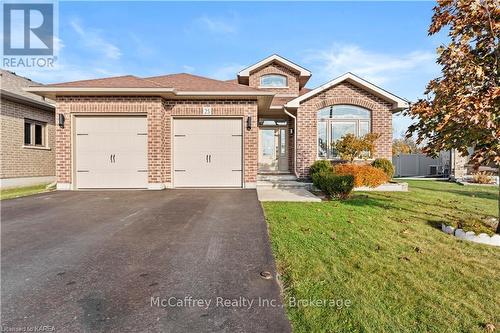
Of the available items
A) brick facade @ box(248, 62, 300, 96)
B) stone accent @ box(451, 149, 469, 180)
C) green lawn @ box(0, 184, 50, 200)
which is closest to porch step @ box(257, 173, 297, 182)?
brick facade @ box(248, 62, 300, 96)

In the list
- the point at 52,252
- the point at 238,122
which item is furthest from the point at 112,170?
the point at 52,252

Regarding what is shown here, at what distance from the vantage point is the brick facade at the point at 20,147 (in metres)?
10.2

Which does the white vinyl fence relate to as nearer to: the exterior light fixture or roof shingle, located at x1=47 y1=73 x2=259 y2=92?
roof shingle, located at x1=47 y1=73 x2=259 y2=92

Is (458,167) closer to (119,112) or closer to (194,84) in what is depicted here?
(194,84)

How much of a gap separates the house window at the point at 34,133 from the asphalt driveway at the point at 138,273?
7.65 metres

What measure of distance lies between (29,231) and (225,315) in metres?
4.42

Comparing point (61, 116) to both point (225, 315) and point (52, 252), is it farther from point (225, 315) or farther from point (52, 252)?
point (225, 315)

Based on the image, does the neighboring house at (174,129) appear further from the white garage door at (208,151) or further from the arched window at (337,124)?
the arched window at (337,124)

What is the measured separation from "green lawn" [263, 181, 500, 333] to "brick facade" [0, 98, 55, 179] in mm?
11301

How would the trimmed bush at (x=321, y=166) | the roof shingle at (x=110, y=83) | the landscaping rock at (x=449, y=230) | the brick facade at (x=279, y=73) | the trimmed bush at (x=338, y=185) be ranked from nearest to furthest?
the landscaping rock at (x=449, y=230), the trimmed bush at (x=338, y=185), the roof shingle at (x=110, y=83), the trimmed bush at (x=321, y=166), the brick facade at (x=279, y=73)

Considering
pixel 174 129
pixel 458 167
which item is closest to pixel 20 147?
pixel 174 129

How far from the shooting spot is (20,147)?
10.9 metres

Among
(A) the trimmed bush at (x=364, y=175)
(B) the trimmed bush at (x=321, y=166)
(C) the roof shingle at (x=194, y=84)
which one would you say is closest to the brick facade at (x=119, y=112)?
(C) the roof shingle at (x=194, y=84)

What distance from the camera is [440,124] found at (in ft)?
14.2
